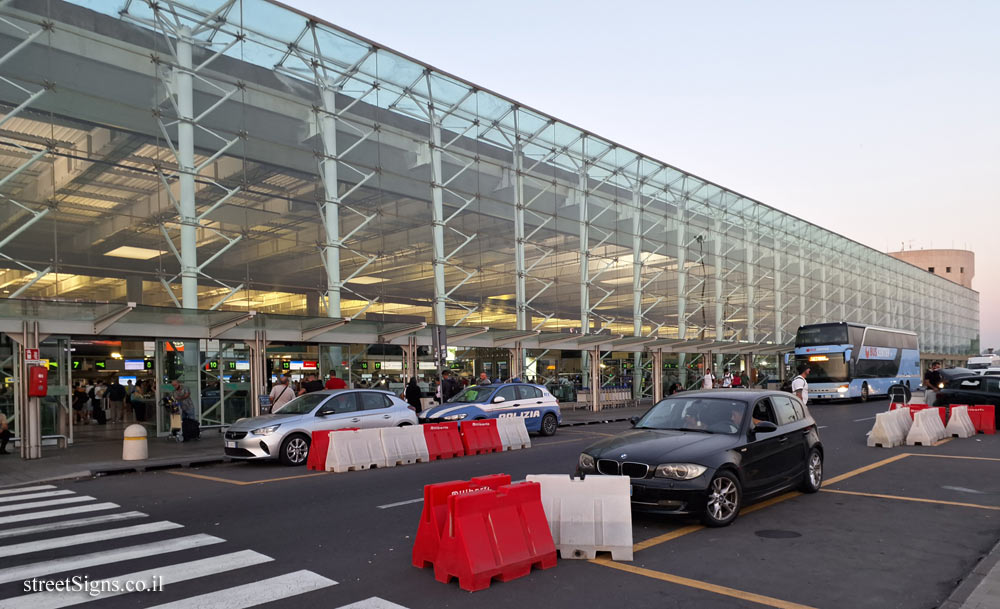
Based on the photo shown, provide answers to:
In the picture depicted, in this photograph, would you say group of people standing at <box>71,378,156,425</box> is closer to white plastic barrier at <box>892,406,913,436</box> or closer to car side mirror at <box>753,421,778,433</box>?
car side mirror at <box>753,421,778,433</box>

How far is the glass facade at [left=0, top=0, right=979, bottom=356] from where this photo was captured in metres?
17.6

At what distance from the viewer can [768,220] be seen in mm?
47000

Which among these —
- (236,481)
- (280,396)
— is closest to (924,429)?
(236,481)

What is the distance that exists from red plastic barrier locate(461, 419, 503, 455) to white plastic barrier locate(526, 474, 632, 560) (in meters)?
8.56

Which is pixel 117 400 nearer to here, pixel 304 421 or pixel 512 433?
pixel 304 421

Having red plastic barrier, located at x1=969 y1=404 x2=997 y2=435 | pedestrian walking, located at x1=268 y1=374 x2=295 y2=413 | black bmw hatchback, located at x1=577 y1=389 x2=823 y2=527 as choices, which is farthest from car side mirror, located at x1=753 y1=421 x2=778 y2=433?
red plastic barrier, located at x1=969 y1=404 x2=997 y2=435

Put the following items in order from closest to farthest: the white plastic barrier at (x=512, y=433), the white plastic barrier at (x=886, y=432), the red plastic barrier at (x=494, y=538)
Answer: the red plastic barrier at (x=494, y=538) → the white plastic barrier at (x=886, y=432) → the white plastic barrier at (x=512, y=433)

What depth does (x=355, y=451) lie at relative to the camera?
13273 millimetres

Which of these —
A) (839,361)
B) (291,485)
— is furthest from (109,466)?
(839,361)

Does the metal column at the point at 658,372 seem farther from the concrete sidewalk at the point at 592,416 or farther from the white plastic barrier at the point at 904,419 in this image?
the white plastic barrier at the point at 904,419

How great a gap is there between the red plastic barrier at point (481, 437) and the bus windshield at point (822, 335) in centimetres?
2363

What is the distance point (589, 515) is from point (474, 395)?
11.3 m

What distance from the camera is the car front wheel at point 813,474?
9734 mm

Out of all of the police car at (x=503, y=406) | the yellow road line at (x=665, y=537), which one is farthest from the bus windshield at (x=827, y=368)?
the yellow road line at (x=665, y=537)
